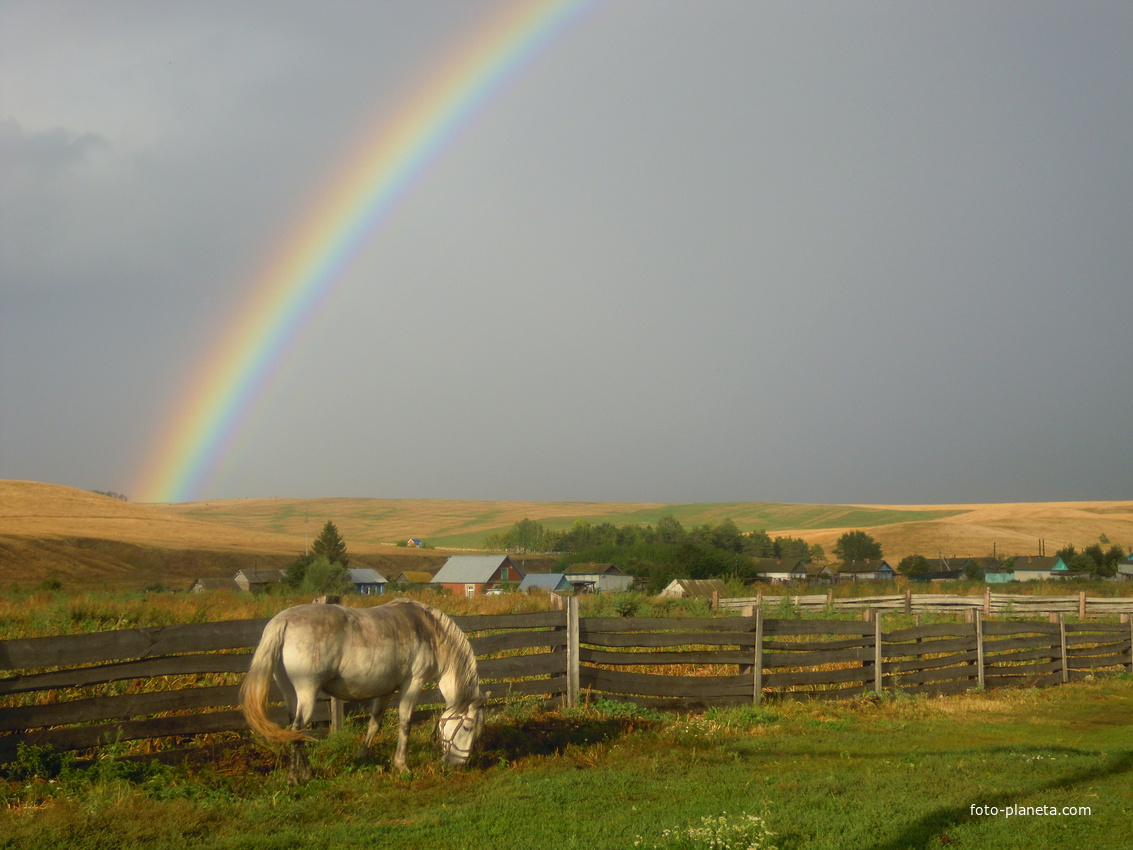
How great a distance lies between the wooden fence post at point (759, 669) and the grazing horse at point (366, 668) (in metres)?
5.43

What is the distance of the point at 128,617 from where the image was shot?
1403 cm

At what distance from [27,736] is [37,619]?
7.52 m

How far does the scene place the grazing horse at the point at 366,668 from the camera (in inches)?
280

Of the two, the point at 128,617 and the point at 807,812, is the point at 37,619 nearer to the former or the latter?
the point at 128,617

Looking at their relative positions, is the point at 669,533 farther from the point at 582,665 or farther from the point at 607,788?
the point at 607,788

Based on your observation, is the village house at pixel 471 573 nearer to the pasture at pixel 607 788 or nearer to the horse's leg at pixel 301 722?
the pasture at pixel 607 788

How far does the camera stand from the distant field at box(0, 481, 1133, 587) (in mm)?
75438

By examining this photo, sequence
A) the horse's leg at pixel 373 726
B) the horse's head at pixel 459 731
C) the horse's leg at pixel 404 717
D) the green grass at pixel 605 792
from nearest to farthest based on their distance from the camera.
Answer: the green grass at pixel 605 792
the horse's leg at pixel 404 717
the horse's leg at pixel 373 726
the horse's head at pixel 459 731

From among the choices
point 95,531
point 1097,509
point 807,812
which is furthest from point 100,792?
point 1097,509

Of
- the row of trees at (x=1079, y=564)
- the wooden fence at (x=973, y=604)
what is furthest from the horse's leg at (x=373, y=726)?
the row of trees at (x=1079, y=564)

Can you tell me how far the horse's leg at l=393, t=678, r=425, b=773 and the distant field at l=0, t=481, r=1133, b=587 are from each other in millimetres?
61228

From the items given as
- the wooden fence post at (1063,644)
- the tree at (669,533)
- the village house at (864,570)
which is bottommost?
the village house at (864,570)

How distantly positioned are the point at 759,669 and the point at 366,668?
6795 millimetres

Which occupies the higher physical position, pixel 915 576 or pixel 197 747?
pixel 197 747
